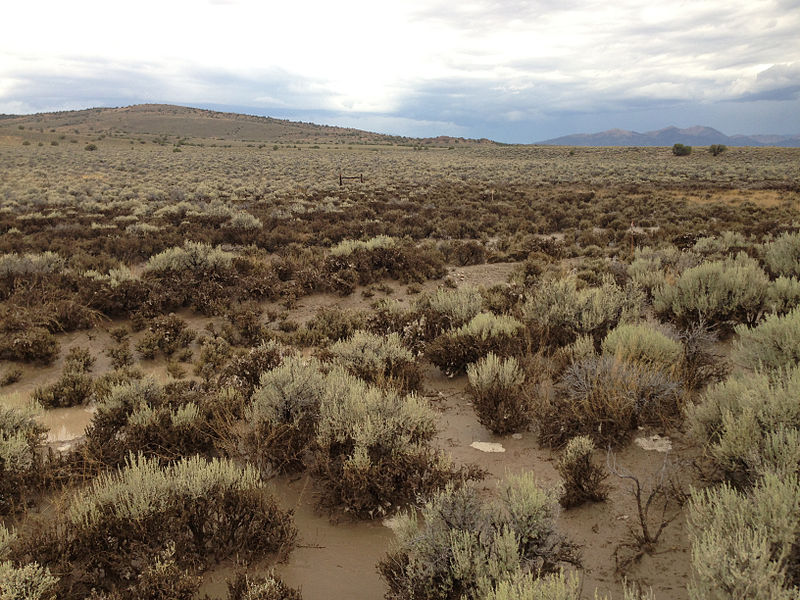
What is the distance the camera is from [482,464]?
433 centimetres

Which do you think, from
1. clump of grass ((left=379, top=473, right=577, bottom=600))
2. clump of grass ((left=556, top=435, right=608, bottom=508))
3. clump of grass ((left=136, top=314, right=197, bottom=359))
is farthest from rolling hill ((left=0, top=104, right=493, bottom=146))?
clump of grass ((left=379, top=473, right=577, bottom=600))

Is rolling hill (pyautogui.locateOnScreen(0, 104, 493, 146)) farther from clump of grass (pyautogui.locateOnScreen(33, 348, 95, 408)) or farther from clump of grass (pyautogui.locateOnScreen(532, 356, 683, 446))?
clump of grass (pyautogui.locateOnScreen(532, 356, 683, 446))

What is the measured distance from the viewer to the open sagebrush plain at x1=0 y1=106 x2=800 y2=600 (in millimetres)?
2818

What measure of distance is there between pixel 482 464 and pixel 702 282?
15.0ft

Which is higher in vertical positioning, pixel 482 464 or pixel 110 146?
pixel 110 146

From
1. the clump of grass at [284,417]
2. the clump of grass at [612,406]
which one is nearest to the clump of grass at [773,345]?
the clump of grass at [612,406]

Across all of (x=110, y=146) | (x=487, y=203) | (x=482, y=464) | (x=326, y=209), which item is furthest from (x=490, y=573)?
(x=110, y=146)

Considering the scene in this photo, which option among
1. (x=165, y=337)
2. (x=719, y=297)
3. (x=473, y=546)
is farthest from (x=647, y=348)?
(x=165, y=337)

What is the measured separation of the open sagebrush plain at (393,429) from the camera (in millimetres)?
2818

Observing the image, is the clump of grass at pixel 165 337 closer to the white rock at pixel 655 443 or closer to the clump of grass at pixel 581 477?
the clump of grass at pixel 581 477

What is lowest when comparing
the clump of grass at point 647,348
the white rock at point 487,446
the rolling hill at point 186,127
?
the white rock at point 487,446

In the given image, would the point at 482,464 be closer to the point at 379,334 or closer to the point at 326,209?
the point at 379,334

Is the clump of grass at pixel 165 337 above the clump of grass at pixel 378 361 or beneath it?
beneath

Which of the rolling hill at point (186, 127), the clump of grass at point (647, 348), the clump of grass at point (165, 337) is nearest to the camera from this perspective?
the clump of grass at point (647, 348)
